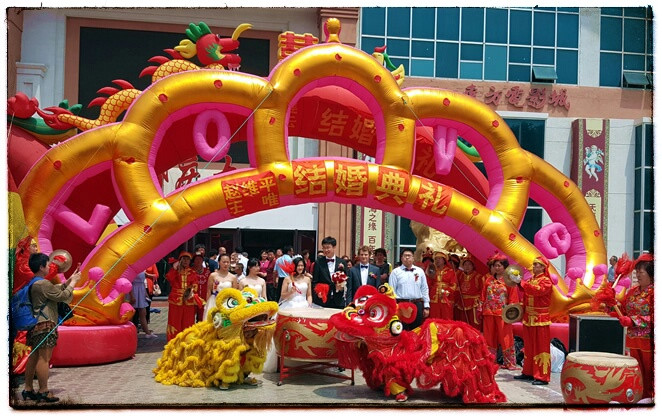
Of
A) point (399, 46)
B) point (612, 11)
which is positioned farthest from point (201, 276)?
point (612, 11)

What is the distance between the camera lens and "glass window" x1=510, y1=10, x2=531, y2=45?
16.8 m

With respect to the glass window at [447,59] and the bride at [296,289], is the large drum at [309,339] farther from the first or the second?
the glass window at [447,59]

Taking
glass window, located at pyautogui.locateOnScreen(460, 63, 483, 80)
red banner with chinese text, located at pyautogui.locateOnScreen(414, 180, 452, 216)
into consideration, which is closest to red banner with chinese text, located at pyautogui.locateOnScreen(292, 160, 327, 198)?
red banner with chinese text, located at pyautogui.locateOnScreen(414, 180, 452, 216)

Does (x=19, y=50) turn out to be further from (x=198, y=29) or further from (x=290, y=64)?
(x=290, y=64)

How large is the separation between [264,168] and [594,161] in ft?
36.7

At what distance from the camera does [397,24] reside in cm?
1662

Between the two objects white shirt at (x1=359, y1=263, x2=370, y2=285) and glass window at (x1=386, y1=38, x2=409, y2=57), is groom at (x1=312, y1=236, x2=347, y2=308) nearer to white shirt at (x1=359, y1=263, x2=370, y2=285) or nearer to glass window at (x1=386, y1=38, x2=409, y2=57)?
white shirt at (x1=359, y1=263, x2=370, y2=285)

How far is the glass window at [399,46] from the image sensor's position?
54.4ft

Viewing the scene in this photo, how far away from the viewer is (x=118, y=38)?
1686cm

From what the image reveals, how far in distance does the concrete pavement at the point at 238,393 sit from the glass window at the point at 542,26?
11198 mm

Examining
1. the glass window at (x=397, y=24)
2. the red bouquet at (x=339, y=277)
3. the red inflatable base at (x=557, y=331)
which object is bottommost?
the red inflatable base at (x=557, y=331)

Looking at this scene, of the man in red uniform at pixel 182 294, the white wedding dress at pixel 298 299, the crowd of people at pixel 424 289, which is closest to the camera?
the crowd of people at pixel 424 289

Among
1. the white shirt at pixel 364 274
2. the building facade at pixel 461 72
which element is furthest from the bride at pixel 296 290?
the building facade at pixel 461 72

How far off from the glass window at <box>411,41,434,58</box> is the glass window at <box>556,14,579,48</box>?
2931 millimetres
